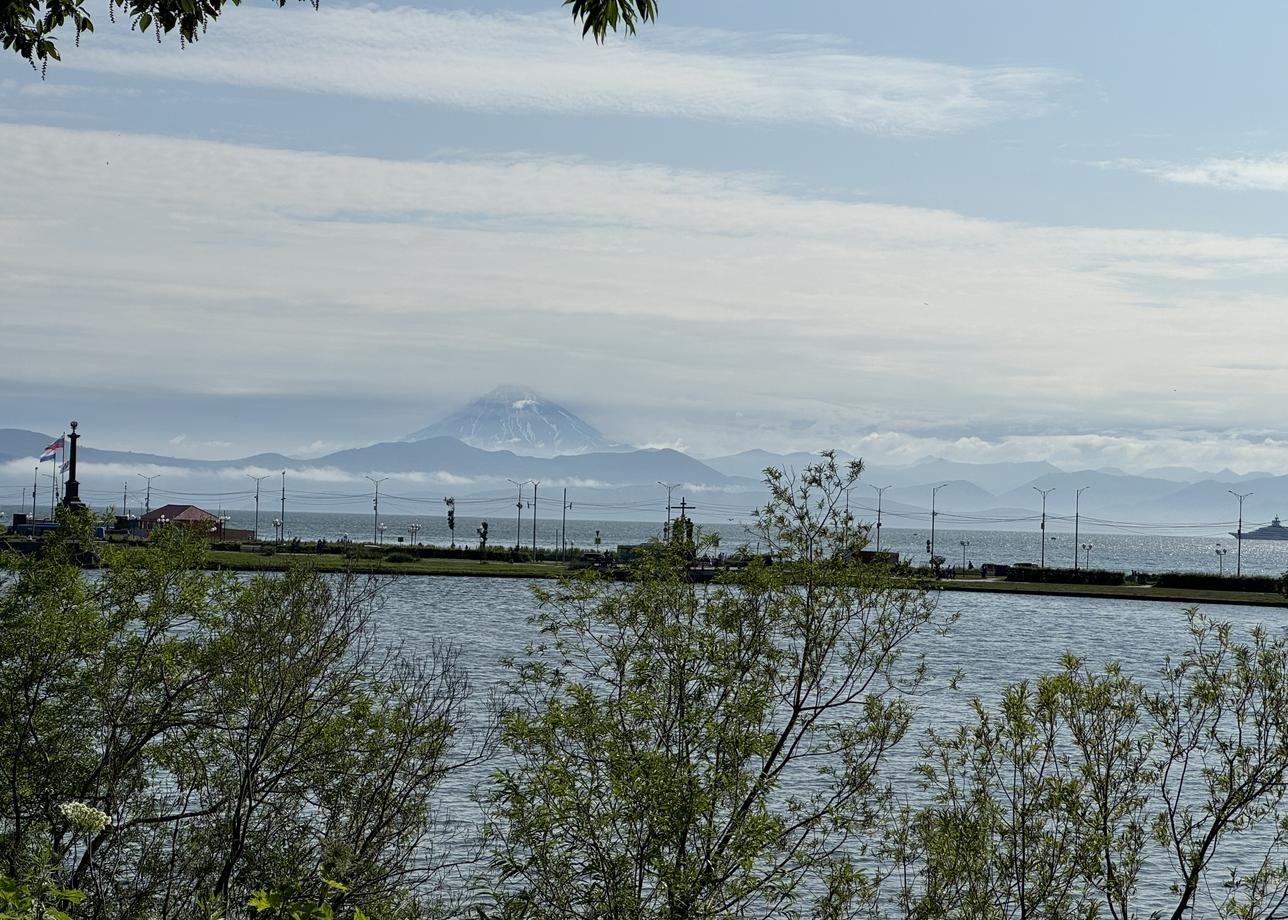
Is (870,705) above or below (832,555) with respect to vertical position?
below

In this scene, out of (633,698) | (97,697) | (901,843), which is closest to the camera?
(633,698)

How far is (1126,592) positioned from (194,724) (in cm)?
13466

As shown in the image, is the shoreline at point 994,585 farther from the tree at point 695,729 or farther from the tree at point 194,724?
the tree at point 695,729

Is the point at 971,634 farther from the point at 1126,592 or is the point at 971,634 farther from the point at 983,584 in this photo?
the point at 1126,592

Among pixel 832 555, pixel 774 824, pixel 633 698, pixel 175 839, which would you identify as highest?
pixel 832 555

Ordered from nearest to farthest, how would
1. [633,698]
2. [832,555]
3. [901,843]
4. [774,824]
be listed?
[774,824], [633,698], [901,843], [832,555]

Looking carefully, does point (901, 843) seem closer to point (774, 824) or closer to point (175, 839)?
point (774, 824)

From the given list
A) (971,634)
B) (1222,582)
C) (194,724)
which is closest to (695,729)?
(194,724)

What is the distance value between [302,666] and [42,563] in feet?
17.4

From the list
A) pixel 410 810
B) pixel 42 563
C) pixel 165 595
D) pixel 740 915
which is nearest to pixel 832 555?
pixel 740 915

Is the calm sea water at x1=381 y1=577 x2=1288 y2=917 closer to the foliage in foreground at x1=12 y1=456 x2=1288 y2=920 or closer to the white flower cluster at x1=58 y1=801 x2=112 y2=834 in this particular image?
the foliage in foreground at x1=12 y1=456 x2=1288 y2=920

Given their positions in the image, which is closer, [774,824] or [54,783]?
[774,824]

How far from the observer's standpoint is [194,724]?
20875 millimetres

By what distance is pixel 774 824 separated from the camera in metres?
15.8
